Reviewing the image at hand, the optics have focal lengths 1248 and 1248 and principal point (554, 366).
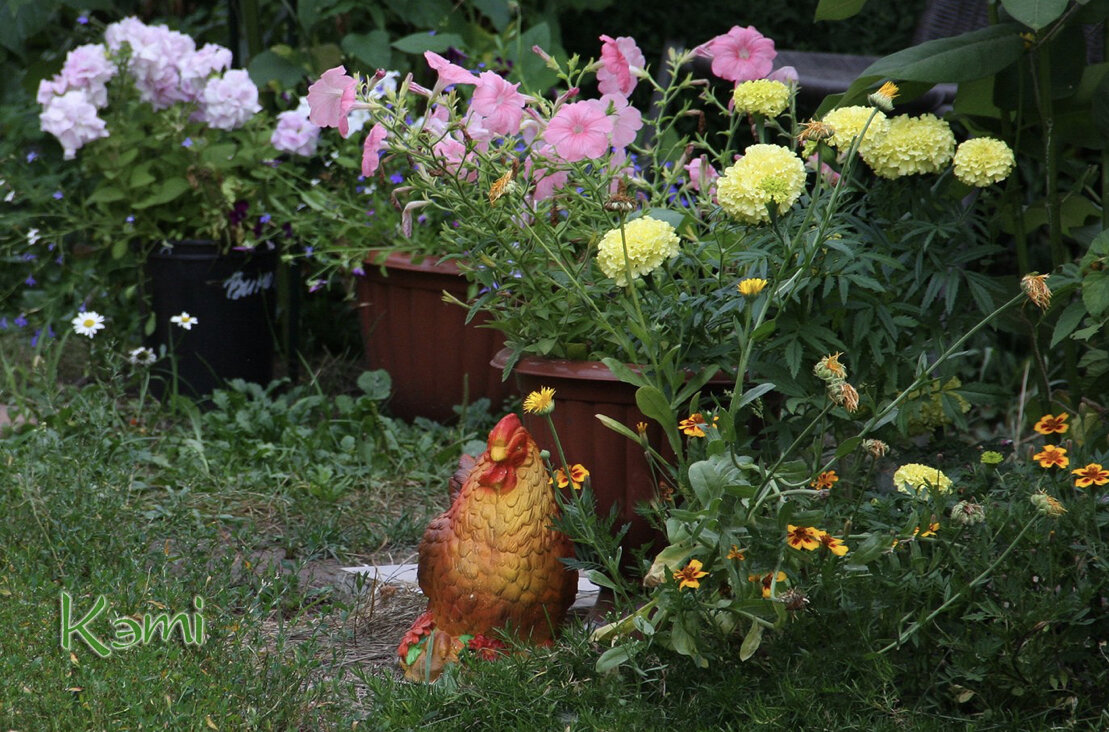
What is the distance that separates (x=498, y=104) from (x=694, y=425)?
0.66 metres

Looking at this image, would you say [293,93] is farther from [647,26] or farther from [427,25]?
[647,26]

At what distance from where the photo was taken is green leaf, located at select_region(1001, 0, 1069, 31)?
6.75ft

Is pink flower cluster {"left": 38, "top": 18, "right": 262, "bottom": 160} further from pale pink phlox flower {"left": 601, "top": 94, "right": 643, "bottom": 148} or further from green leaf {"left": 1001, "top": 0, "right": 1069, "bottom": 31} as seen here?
green leaf {"left": 1001, "top": 0, "right": 1069, "bottom": 31}

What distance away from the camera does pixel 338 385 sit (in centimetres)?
385

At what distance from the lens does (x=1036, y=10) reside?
2.09 meters

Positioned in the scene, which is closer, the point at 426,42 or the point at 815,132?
the point at 815,132

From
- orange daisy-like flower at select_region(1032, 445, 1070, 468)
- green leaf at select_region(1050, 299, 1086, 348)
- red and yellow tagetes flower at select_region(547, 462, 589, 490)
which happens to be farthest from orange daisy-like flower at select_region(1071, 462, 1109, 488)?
red and yellow tagetes flower at select_region(547, 462, 589, 490)

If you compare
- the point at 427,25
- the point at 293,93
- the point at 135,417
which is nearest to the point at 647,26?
the point at 427,25

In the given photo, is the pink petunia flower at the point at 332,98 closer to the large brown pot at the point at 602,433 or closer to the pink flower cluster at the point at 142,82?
the large brown pot at the point at 602,433

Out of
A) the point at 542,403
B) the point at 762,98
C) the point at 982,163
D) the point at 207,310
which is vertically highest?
the point at 762,98

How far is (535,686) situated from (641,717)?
188 mm

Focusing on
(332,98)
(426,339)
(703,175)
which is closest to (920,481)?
(703,175)

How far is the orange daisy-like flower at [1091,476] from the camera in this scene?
1.83 metres

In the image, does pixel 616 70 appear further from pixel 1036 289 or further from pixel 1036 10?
pixel 1036 289
